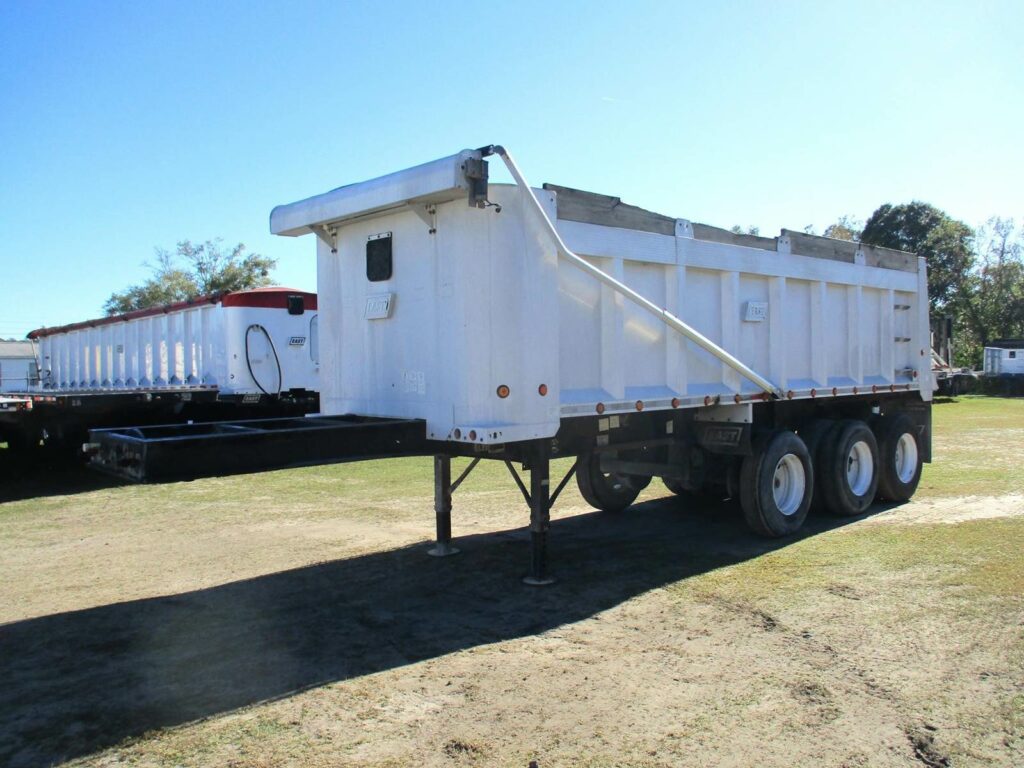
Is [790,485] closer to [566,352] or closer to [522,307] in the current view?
[566,352]

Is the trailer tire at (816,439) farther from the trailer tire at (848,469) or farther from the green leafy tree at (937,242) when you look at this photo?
the green leafy tree at (937,242)

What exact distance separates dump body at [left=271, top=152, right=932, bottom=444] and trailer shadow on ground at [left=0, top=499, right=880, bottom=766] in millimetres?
1320

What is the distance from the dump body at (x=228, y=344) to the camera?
14.3m

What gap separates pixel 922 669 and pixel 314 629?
375 centimetres

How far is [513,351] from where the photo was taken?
574 centimetres

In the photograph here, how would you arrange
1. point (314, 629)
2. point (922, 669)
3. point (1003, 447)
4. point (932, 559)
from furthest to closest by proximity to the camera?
point (1003, 447), point (932, 559), point (314, 629), point (922, 669)

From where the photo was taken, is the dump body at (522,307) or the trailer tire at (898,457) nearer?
the dump body at (522,307)

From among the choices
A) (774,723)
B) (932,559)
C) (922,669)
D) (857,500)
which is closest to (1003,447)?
(857,500)

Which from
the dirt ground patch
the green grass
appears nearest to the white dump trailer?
the dirt ground patch

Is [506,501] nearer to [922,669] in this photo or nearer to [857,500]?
[857,500]

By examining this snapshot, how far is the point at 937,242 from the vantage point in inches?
1801

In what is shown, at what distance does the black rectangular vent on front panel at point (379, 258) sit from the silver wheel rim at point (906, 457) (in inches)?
271

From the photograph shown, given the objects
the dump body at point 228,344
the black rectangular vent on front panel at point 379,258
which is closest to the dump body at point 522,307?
the black rectangular vent on front panel at point 379,258

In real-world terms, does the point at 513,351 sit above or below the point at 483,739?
above
